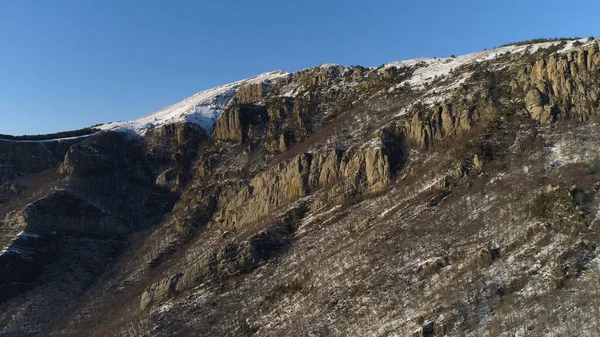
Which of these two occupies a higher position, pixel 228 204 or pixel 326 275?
pixel 228 204

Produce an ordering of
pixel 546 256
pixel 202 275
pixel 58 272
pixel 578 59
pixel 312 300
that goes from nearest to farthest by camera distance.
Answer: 1. pixel 546 256
2. pixel 312 300
3. pixel 202 275
4. pixel 578 59
5. pixel 58 272

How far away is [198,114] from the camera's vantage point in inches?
5000

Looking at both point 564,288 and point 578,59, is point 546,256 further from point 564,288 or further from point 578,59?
point 578,59

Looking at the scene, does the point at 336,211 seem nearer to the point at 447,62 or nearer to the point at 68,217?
the point at 447,62

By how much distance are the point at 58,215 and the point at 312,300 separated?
57110 millimetres

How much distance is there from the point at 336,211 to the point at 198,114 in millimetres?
62135

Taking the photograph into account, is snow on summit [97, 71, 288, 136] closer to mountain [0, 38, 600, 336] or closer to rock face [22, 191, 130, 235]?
mountain [0, 38, 600, 336]

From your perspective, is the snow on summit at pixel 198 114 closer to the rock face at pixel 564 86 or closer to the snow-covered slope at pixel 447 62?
the snow-covered slope at pixel 447 62

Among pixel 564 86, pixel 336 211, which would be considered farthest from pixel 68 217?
pixel 564 86

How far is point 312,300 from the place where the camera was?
57.9m

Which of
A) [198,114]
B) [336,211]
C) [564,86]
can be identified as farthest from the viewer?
[198,114]

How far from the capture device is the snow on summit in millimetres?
124875

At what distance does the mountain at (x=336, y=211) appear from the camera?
51250 mm

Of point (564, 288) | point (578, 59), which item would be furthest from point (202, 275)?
point (578, 59)
